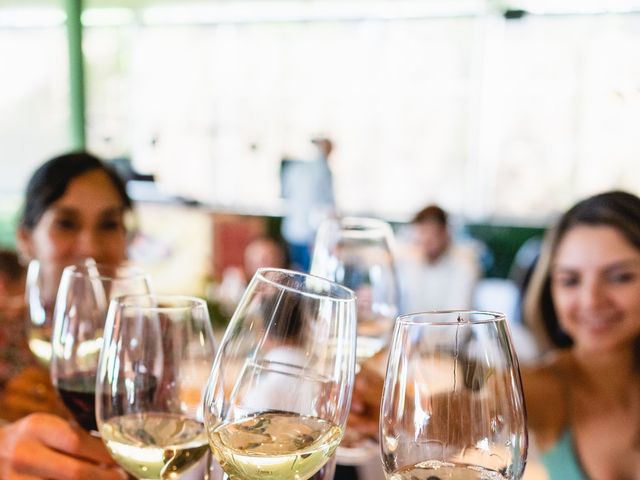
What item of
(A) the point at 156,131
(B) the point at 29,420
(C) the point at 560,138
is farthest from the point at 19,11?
(B) the point at 29,420

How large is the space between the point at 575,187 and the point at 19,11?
5101mm

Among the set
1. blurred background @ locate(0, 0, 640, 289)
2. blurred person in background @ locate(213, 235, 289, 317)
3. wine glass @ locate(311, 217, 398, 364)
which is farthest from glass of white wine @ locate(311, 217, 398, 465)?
blurred background @ locate(0, 0, 640, 289)

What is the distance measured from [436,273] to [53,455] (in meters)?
3.90

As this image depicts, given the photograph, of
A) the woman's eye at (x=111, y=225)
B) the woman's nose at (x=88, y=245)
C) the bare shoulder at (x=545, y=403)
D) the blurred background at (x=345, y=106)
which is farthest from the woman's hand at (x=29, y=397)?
the blurred background at (x=345, y=106)

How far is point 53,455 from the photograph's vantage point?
2.44 feet

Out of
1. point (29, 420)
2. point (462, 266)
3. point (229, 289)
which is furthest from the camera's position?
point (229, 289)

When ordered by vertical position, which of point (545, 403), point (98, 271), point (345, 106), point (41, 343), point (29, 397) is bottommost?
point (545, 403)

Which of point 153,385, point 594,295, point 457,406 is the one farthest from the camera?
point 594,295

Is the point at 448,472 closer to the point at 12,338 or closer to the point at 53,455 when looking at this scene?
the point at 53,455

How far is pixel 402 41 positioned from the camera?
6.76m

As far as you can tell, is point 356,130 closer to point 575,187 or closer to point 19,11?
point 575,187


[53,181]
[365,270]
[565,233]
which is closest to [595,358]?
[565,233]

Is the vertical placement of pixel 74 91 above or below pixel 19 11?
below

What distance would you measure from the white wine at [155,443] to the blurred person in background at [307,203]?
4898 millimetres
